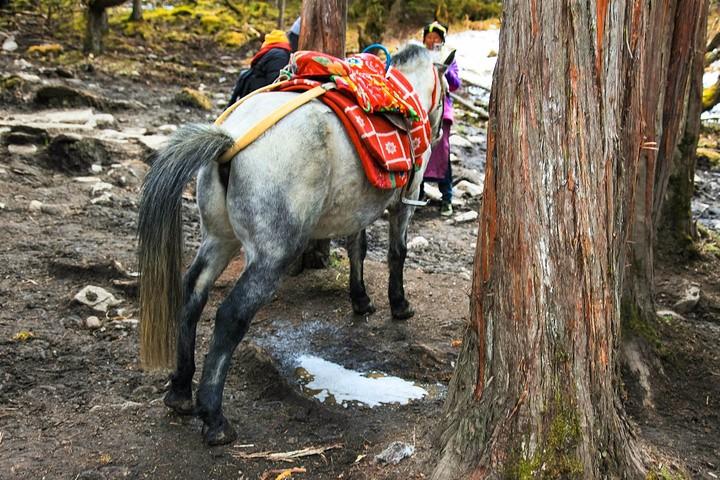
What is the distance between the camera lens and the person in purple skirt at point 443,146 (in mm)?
6770

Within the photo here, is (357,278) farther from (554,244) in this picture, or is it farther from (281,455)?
(554,244)

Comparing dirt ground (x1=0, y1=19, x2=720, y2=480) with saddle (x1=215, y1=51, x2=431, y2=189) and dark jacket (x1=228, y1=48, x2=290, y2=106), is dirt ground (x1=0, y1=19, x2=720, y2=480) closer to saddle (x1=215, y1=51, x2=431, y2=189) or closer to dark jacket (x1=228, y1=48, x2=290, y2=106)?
saddle (x1=215, y1=51, x2=431, y2=189)

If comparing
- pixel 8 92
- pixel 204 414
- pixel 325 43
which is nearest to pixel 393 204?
pixel 325 43

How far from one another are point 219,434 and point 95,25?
15.1m

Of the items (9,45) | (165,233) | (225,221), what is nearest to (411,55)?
(225,221)

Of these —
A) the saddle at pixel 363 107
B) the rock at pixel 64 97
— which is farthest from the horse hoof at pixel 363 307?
the rock at pixel 64 97

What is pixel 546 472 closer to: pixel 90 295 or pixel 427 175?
pixel 90 295

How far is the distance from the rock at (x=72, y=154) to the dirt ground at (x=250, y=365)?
102 centimetres

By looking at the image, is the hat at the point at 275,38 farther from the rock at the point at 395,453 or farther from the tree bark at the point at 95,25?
the tree bark at the point at 95,25

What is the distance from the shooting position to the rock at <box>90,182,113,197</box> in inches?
301

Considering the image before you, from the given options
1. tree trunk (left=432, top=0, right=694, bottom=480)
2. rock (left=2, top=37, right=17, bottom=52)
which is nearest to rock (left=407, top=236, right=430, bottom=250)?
tree trunk (left=432, top=0, right=694, bottom=480)

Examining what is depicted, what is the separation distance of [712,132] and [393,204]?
9717 millimetres

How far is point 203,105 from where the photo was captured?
12.8 meters

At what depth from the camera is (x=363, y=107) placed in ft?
12.7
